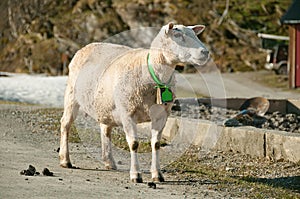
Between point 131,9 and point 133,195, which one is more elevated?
point 131,9

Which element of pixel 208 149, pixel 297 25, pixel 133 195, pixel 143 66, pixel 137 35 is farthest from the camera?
pixel 297 25

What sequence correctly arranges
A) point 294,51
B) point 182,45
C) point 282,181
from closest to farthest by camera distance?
point 182,45 < point 282,181 < point 294,51

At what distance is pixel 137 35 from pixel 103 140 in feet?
6.59

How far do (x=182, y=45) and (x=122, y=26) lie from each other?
37951 mm

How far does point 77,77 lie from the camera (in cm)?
1015

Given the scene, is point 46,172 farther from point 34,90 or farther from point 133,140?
point 34,90

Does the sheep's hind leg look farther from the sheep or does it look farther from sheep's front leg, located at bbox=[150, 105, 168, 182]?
sheep's front leg, located at bbox=[150, 105, 168, 182]

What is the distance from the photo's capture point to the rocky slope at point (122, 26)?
146ft

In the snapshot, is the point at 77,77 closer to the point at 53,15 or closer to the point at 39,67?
the point at 39,67

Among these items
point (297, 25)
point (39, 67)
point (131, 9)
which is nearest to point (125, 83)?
point (297, 25)

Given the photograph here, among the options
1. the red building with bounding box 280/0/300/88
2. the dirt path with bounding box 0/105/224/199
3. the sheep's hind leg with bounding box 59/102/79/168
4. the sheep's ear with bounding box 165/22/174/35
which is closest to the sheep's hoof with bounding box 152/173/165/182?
the dirt path with bounding box 0/105/224/199

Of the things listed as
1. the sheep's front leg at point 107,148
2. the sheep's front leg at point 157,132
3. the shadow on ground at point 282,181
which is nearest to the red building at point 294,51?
the shadow on ground at point 282,181

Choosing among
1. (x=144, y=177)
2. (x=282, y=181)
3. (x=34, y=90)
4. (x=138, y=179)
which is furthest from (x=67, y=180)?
(x=34, y=90)

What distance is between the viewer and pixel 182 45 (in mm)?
8391
